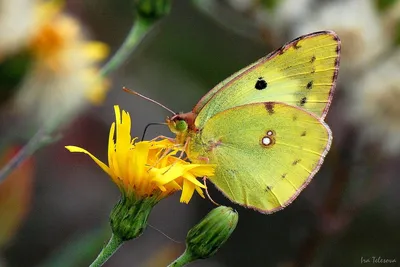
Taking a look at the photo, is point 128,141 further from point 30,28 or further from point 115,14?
point 115,14

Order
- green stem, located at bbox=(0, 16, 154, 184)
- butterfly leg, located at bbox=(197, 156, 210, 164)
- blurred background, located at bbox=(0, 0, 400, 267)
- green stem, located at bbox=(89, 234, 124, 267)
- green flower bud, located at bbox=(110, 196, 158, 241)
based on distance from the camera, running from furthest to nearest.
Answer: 1. blurred background, located at bbox=(0, 0, 400, 267)
2. butterfly leg, located at bbox=(197, 156, 210, 164)
3. green stem, located at bbox=(0, 16, 154, 184)
4. green flower bud, located at bbox=(110, 196, 158, 241)
5. green stem, located at bbox=(89, 234, 124, 267)

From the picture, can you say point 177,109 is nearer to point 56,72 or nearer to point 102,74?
point 56,72

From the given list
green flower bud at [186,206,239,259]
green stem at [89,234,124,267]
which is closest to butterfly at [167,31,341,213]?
green flower bud at [186,206,239,259]

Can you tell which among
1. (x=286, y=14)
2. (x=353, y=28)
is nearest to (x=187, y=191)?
(x=286, y=14)

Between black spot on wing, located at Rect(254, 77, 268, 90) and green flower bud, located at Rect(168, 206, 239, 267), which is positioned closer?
green flower bud, located at Rect(168, 206, 239, 267)

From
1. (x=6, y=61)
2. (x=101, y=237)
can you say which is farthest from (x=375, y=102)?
(x=6, y=61)

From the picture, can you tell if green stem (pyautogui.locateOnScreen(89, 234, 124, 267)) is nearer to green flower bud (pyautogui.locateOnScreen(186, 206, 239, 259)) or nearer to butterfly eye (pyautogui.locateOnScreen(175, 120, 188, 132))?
green flower bud (pyautogui.locateOnScreen(186, 206, 239, 259))
